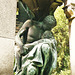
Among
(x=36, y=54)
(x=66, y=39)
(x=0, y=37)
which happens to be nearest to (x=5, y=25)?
(x=0, y=37)

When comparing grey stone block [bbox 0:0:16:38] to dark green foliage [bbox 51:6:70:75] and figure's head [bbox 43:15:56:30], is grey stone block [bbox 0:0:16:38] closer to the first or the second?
figure's head [bbox 43:15:56:30]

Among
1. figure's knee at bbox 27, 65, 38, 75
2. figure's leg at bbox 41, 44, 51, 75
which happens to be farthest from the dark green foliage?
figure's knee at bbox 27, 65, 38, 75

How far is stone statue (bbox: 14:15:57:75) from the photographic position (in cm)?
372

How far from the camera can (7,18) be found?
196 centimetres

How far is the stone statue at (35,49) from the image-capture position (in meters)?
3.72

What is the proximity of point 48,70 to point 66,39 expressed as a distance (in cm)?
902

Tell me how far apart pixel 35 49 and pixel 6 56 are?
6.58ft

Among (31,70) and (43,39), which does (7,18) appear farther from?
(43,39)

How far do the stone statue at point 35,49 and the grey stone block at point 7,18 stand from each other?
1769 mm

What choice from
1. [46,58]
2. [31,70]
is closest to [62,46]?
[46,58]

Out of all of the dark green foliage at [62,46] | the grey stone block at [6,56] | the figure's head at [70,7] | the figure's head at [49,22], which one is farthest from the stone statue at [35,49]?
the dark green foliage at [62,46]

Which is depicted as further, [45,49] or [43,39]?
[43,39]

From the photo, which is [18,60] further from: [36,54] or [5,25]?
[5,25]

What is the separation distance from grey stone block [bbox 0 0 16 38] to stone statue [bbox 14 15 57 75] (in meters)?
1.77
